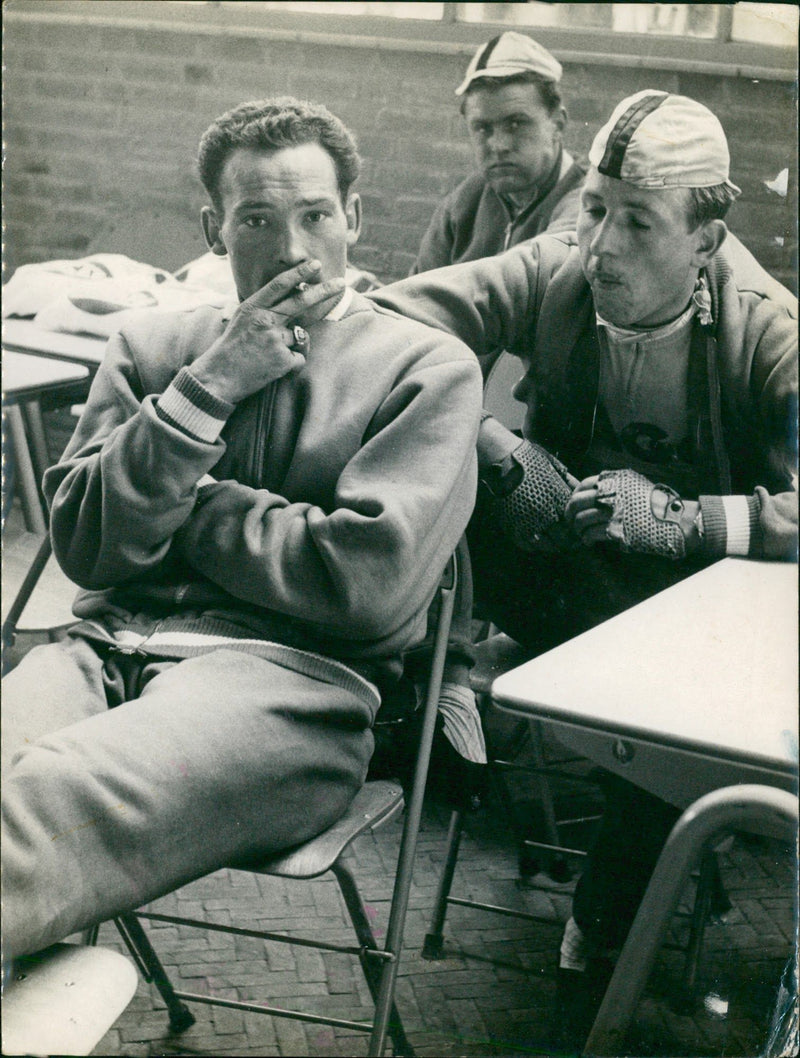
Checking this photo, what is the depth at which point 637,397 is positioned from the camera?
7.29ft

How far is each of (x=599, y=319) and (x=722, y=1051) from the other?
1311 millimetres

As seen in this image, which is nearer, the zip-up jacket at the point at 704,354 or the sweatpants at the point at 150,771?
the sweatpants at the point at 150,771

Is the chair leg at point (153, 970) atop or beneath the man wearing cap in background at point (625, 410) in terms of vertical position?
beneath

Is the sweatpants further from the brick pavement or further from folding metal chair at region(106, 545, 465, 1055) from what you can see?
the brick pavement

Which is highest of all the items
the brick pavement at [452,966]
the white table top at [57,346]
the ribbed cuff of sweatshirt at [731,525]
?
the white table top at [57,346]

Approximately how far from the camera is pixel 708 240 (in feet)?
6.77

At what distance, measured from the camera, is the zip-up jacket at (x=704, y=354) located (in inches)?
81.0

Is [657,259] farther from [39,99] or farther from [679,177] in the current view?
[39,99]

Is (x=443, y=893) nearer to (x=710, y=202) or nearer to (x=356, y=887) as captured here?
(x=356, y=887)

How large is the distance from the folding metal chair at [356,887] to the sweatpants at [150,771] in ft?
0.14

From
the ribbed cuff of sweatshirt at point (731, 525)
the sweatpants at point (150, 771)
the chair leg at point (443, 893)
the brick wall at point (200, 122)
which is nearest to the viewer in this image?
the sweatpants at point (150, 771)

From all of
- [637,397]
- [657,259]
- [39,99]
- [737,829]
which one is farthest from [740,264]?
[39,99]

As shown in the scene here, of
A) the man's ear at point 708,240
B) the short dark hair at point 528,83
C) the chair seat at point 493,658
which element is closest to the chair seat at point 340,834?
the chair seat at point 493,658

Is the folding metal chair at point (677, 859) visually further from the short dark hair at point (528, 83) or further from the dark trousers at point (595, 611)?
the short dark hair at point (528, 83)
